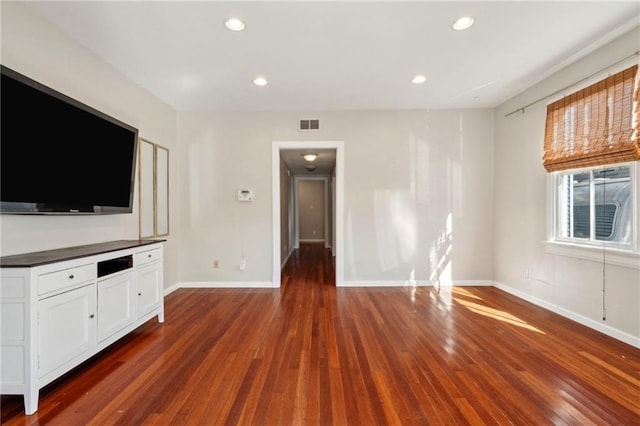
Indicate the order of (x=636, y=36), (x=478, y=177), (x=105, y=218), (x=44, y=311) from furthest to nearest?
(x=478, y=177) < (x=105, y=218) < (x=636, y=36) < (x=44, y=311)

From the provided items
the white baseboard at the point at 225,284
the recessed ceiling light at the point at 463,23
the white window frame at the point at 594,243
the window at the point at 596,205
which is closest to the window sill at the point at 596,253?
the white window frame at the point at 594,243

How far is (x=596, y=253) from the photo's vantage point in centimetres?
263

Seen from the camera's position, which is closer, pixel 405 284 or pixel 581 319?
pixel 581 319

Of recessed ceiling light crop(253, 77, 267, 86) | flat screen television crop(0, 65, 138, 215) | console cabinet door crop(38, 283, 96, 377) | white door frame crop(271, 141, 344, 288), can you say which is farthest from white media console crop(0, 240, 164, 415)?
recessed ceiling light crop(253, 77, 267, 86)

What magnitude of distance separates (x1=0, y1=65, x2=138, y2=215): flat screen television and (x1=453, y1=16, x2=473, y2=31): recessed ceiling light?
3166 mm

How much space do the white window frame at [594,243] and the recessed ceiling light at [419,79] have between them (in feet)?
6.15

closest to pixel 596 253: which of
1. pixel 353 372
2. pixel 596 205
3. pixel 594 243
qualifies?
pixel 594 243

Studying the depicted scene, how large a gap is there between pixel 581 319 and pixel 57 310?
4563mm

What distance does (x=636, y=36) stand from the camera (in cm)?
231

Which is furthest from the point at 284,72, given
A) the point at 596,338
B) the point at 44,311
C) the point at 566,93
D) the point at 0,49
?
the point at 596,338

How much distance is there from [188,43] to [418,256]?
394 centimetres

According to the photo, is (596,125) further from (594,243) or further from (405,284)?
(405,284)

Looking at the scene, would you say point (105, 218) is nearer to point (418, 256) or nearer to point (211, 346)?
point (211, 346)

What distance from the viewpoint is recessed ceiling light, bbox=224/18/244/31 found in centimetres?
219
